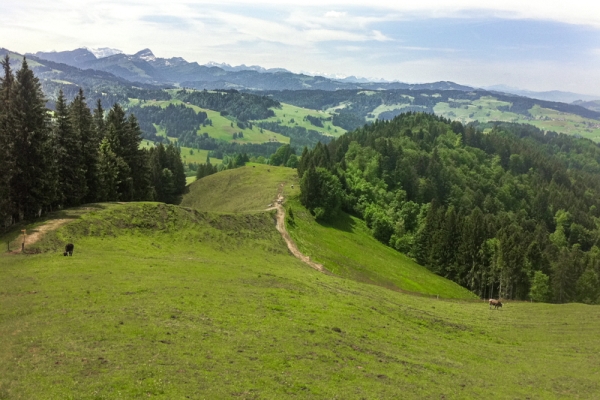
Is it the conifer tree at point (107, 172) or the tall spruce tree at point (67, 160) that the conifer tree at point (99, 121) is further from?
the tall spruce tree at point (67, 160)

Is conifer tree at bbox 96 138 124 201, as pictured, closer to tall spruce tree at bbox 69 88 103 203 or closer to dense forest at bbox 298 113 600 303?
tall spruce tree at bbox 69 88 103 203

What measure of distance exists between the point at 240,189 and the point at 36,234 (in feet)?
273

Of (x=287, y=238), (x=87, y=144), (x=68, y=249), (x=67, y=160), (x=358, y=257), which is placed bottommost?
(x=358, y=257)

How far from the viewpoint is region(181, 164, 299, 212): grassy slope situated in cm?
11574

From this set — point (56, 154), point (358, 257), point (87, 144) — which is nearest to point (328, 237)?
point (358, 257)

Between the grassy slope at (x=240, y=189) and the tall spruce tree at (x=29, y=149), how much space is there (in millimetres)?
51288

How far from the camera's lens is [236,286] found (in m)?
44.8

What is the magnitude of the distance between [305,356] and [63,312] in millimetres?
19581

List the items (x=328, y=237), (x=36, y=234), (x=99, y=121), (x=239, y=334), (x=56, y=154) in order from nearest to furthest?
(x=239, y=334) < (x=36, y=234) < (x=56, y=154) < (x=99, y=121) < (x=328, y=237)

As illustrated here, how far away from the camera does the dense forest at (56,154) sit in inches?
2251

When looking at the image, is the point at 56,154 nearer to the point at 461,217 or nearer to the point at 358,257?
the point at 358,257

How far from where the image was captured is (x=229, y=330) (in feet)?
105

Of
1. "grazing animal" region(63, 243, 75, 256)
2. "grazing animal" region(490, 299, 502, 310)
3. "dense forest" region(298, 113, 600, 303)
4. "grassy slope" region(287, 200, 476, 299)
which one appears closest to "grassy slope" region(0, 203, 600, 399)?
"grazing animal" region(63, 243, 75, 256)

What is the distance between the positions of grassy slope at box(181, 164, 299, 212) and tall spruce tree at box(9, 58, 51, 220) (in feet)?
168
